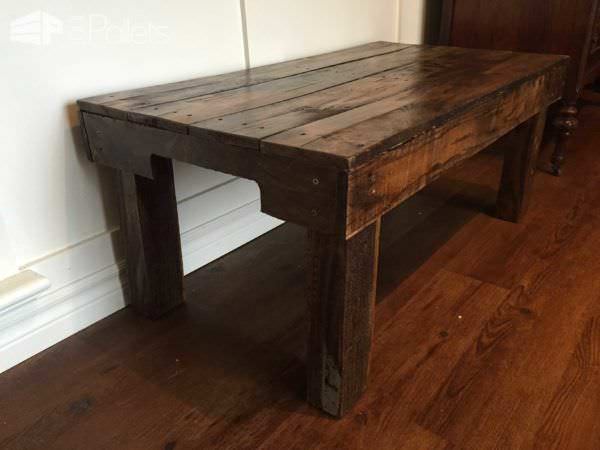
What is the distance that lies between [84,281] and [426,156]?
71 centimetres

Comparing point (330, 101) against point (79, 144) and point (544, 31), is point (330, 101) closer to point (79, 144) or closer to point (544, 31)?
point (79, 144)

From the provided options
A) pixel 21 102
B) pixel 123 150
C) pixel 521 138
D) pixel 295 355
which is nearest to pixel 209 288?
pixel 295 355

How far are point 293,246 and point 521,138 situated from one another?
0.65 m

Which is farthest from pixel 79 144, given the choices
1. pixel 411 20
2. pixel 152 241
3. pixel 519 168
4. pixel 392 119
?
pixel 411 20

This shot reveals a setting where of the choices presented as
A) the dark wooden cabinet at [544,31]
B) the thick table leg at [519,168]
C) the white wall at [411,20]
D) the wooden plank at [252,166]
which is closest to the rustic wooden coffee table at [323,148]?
→ the wooden plank at [252,166]

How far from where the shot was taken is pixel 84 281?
1.10 metres

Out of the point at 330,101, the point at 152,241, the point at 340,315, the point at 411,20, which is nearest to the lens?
the point at 340,315

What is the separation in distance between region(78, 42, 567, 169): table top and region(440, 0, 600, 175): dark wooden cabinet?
411 millimetres

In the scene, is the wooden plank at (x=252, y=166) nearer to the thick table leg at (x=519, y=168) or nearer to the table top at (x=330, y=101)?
the table top at (x=330, y=101)

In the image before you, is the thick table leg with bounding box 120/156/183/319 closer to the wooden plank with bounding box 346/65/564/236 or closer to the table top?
the table top

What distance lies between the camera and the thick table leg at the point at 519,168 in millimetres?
1421

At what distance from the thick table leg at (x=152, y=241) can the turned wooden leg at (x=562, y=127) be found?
1.30 metres

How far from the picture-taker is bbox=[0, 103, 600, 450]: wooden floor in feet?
2.76

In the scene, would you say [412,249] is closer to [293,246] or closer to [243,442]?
[293,246]
